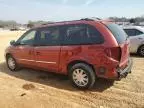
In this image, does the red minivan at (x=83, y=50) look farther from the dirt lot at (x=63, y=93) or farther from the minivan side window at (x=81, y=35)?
the dirt lot at (x=63, y=93)

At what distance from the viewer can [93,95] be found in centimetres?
547

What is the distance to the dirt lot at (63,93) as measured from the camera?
16.4 ft

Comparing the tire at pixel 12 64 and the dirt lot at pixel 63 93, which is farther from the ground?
the tire at pixel 12 64

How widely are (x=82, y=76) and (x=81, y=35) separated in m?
1.08

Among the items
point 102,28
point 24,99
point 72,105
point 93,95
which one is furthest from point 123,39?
point 24,99

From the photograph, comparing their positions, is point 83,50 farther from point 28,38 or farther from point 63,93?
point 28,38

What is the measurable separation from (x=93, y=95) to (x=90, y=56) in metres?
0.98

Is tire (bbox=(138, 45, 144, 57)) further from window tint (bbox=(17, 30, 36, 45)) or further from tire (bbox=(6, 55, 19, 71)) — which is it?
tire (bbox=(6, 55, 19, 71))

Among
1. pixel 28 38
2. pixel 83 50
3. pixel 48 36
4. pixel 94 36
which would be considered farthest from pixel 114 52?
pixel 28 38

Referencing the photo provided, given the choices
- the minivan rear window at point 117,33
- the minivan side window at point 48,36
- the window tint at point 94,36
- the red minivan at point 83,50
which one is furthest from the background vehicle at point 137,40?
the window tint at point 94,36

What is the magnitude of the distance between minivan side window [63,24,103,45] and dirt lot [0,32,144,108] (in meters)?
1.29

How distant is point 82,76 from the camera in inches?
229

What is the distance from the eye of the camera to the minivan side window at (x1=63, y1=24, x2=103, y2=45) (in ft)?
18.1

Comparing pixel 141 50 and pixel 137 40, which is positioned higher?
pixel 137 40
